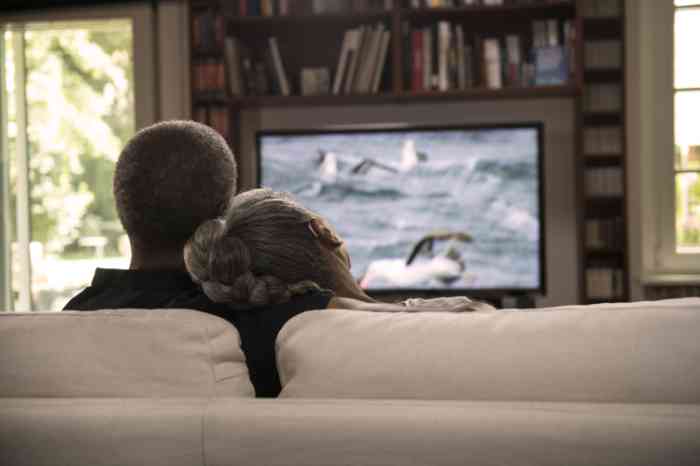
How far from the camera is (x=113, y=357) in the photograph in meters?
0.96

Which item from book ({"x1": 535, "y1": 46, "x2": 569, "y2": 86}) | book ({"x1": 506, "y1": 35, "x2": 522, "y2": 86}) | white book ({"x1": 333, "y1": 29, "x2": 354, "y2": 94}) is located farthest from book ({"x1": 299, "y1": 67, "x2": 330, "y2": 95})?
book ({"x1": 535, "y1": 46, "x2": 569, "y2": 86})

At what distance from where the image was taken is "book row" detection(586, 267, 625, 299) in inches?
163

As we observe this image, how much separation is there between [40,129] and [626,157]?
589cm

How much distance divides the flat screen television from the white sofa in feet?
10.8

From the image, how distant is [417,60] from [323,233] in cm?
312

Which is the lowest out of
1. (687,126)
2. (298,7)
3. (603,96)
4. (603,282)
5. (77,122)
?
(603,282)

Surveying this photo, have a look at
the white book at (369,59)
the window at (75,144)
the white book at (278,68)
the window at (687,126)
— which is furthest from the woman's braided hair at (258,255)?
the window at (75,144)

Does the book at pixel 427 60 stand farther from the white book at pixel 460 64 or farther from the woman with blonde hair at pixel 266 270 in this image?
the woman with blonde hair at pixel 266 270

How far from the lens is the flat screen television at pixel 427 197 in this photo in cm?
421

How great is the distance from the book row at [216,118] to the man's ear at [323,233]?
3158 millimetres

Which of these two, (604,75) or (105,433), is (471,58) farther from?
(105,433)

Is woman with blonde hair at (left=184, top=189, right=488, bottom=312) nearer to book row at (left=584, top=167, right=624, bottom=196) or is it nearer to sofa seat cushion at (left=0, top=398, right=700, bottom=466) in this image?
sofa seat cushion at (left=0, top=398, right=700, bottom=466)

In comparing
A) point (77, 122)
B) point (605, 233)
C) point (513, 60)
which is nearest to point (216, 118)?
point (513, 60)

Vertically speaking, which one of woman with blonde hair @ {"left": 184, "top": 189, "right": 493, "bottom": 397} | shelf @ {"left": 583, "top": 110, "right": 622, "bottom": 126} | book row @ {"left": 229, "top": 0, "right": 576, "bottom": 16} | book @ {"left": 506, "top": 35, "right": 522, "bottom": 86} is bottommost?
woman with blonde hair @ {"left": 184, "top": 189, "right": 493, "bottom": 397}
